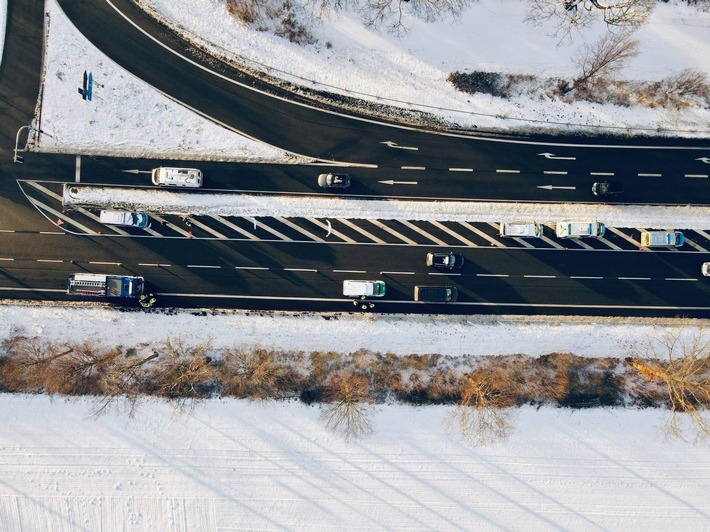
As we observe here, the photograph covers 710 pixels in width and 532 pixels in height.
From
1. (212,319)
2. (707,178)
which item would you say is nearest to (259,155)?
(212,319)

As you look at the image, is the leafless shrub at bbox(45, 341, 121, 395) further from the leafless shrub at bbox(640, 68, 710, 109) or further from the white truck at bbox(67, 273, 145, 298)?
the leafless shrub at bbox(640, 68, 710, 109)

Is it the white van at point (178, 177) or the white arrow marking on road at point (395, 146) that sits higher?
the white arrow marking on road at point (395, 146)

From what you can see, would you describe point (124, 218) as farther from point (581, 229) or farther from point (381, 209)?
point (581, 229)

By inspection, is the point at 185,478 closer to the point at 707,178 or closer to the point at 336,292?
the point at 336,292

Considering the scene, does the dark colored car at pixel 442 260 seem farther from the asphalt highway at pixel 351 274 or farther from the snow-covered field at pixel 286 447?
the snow-covered field at pixel 286 447

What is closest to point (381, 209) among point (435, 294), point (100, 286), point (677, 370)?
point (435, 294)

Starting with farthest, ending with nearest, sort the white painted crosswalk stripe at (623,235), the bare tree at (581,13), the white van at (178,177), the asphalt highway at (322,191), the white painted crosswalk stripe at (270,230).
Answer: the white painted crosswalk stripe at (623,235) → the white painted crosswalk stripe at (270,230) → the bare tree at (581,13) → the asphalt highway at (322,191) → the white van at (178,177)

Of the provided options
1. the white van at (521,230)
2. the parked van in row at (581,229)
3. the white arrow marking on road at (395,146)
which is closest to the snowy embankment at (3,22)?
the white arrow marking on road at (395,146)
